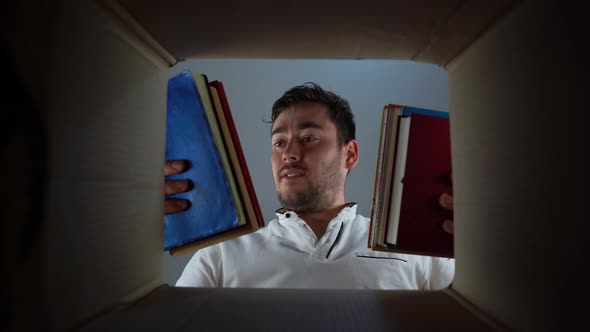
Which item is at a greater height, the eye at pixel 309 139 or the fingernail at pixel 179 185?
the eye at pixel 309 139

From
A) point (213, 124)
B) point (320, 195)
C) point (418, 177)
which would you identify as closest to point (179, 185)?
point (213, 124)

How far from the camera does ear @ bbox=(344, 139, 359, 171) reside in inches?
71.9

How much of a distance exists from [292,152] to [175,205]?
3.04 ft

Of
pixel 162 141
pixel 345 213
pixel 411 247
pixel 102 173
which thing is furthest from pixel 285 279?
pixel 102 173

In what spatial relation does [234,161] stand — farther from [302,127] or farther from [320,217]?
[320,217]

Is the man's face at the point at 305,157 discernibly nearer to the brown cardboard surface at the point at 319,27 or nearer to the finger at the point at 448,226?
the finger at the point at 448,226

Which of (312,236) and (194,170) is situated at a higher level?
(194,170)

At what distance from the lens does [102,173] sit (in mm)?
360

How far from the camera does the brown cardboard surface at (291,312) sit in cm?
34

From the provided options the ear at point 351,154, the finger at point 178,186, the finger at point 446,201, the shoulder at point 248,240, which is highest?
Answer: the ear at point 351,154

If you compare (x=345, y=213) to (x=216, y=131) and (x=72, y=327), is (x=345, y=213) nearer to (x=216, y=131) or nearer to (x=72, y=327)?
(x=216, y=131)

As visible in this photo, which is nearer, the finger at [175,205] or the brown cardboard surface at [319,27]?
the brown cardboard surface at [319,27]

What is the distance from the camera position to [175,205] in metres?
0.67

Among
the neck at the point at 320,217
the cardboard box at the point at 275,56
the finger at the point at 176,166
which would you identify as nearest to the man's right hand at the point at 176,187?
the finger at the point at 176,166
